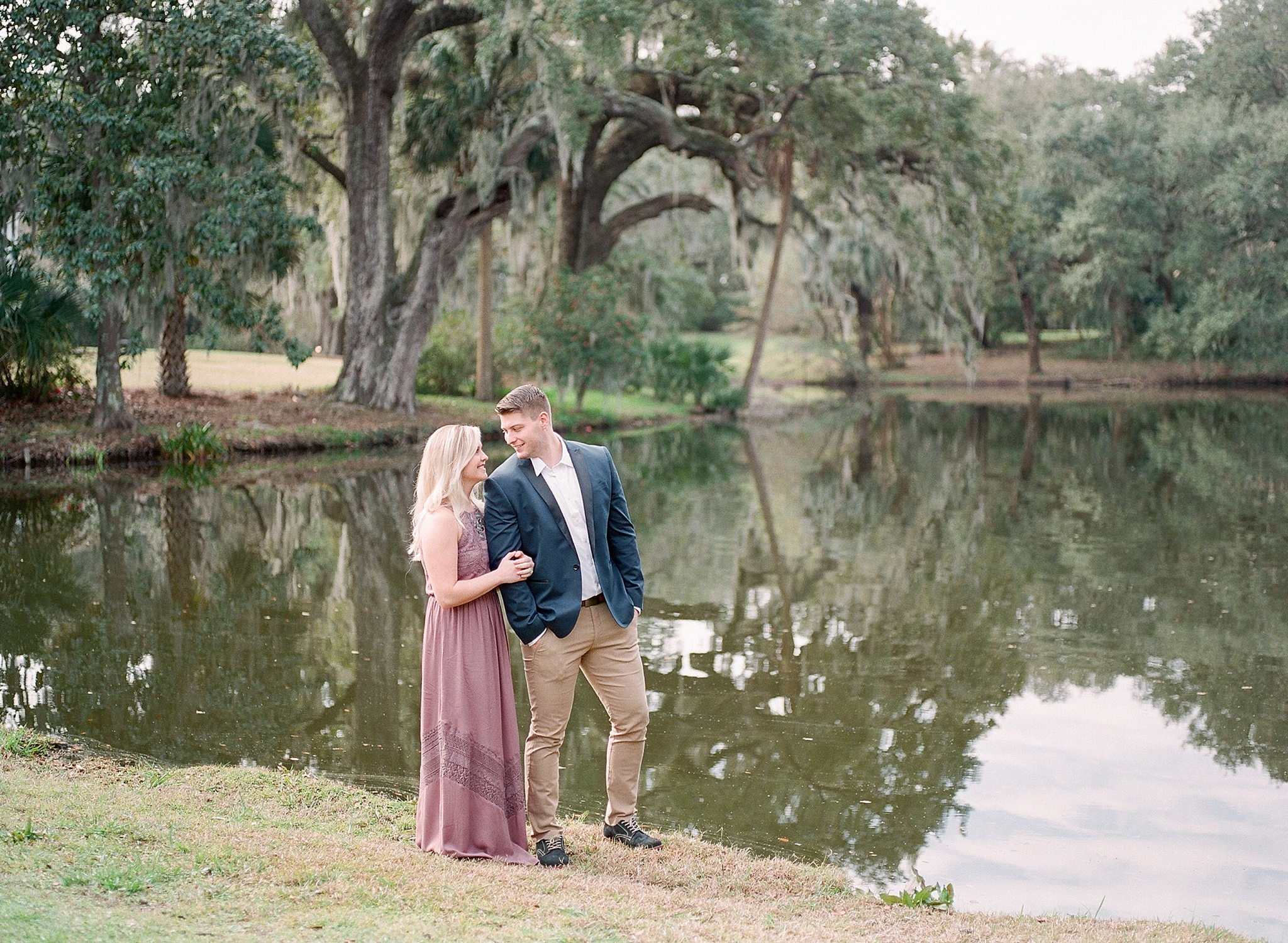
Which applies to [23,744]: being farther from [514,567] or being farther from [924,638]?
[924,638]

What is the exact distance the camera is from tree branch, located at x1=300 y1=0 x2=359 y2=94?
2158cm

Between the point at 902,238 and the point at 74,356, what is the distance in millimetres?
16633

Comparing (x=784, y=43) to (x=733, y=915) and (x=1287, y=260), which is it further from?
(x=1287, y=260)

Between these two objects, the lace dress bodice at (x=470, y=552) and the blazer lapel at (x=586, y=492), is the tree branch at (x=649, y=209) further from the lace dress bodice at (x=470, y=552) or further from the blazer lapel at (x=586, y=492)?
the lace dress bodice at (x=470, y=552)

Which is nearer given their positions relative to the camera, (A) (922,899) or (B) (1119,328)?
(A) (922,899)

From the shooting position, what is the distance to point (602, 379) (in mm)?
28141

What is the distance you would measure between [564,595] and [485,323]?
75.5 ft

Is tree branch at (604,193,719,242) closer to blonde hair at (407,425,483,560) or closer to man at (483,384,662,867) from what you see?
man at (483,384,662,867)

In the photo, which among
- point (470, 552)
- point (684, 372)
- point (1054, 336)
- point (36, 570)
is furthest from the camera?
point (1054, 336)

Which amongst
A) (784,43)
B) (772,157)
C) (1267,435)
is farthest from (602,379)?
(1267,435)

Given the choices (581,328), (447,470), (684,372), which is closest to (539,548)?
(447,470)

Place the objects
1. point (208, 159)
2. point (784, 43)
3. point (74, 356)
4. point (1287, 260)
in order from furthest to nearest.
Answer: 1. point (1287, 260)
2. point (784, 43)
3. point (74, 356)
4. point (208, 159)

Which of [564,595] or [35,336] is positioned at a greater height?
[35,336]

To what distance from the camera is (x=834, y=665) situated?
8242mm
